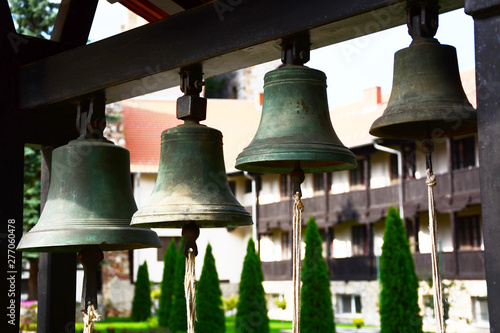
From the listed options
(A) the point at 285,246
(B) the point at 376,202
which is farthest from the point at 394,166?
(A) the point at 285,246

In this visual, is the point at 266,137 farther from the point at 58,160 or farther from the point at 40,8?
the point at 40,8

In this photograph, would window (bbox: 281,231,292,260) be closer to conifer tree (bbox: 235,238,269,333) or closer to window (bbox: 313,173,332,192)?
window (bbox: 313,173,332,192)

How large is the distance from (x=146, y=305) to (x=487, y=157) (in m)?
21.2

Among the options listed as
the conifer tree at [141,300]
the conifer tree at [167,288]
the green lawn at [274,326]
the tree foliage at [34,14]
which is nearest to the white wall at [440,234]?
the green lawn at [274,326]

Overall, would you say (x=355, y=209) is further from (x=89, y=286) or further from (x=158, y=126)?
(x=89, y=286)

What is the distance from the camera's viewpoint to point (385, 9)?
93.5 inches

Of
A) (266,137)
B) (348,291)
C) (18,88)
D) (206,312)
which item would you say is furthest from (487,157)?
(348,291)

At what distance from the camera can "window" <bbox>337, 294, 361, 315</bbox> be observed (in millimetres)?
22188

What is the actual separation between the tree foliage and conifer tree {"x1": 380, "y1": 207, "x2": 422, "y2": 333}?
9.77 metres

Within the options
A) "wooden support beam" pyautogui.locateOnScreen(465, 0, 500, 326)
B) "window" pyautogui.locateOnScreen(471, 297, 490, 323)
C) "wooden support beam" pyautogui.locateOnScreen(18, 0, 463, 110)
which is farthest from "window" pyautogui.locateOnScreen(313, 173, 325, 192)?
"wooden support beam" pyautogui.locateOnScreen(465, 0, 500, 326)

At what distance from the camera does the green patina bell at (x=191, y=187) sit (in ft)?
9.06

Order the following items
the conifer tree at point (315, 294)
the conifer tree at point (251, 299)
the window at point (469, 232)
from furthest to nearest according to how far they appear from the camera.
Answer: the window at point (469, 232) → the conifer tree at point (251, 299) → the conifer tree at point (315, 294)

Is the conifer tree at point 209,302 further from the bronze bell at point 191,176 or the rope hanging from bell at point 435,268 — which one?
the rope hanging from bell at point 435,268

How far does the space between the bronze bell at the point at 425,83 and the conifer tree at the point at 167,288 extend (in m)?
18.2
